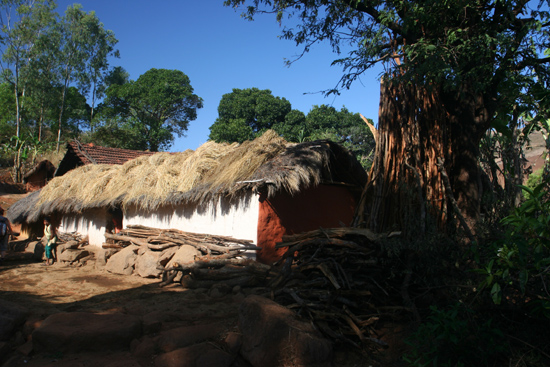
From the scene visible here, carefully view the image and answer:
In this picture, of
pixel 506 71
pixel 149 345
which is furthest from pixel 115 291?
pixel 506 71

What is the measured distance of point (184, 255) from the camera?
8.08 m

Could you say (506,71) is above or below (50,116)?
below

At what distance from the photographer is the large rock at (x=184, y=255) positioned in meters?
7.94

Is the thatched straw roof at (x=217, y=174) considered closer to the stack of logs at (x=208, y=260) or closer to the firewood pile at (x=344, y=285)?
the stack of logs at (x=208, y=260)

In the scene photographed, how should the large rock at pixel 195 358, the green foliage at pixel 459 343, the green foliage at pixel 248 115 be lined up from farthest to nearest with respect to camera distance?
the green foliage at pixel 248 115, the large rock at pixel 195 358, the green foliage at pixel 459 343

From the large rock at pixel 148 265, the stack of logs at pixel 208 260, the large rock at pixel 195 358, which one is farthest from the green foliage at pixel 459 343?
the large rock at pixel 148 265

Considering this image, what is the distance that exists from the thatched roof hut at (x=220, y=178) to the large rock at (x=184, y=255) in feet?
3.04

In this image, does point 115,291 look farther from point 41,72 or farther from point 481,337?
point 41,72

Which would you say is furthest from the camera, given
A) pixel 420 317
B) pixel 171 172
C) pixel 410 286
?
pixel 171 172

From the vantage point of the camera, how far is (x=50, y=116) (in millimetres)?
30781

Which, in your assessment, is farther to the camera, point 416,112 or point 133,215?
point 133,215

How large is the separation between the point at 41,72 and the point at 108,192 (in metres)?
23.1

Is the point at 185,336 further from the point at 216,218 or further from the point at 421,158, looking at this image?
the point at 216,218

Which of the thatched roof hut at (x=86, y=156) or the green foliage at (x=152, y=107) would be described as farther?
the green foliage at (x=152, y=107)
